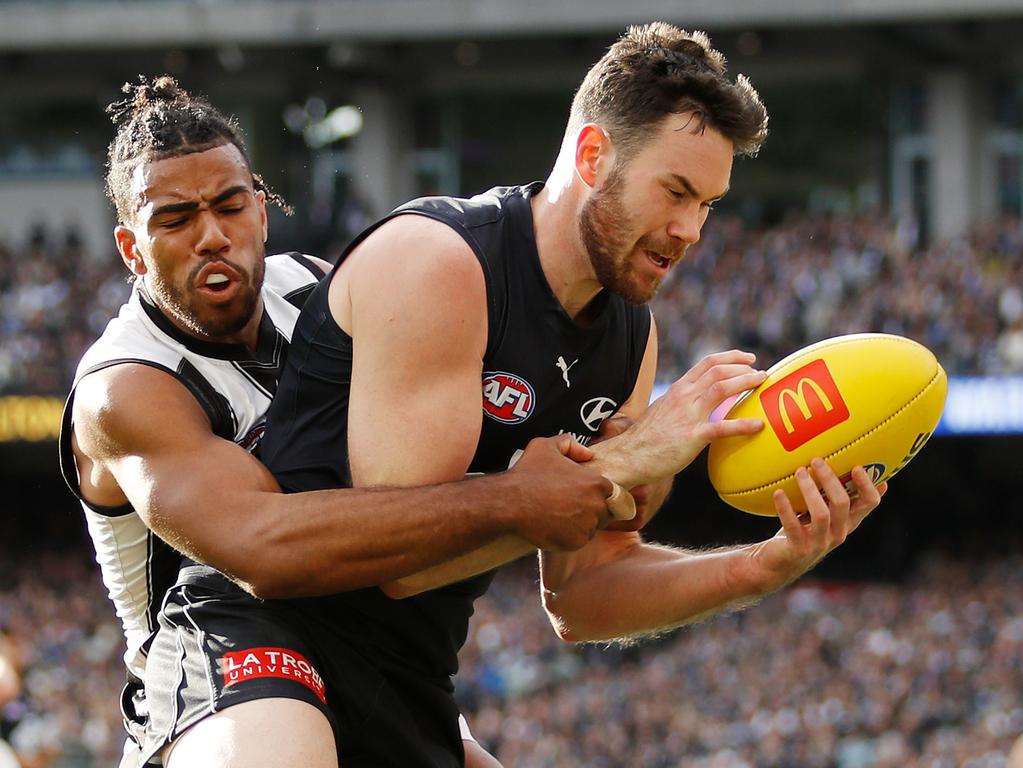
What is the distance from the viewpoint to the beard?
12.9 ft

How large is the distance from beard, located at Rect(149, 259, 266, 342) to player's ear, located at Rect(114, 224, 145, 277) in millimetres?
127

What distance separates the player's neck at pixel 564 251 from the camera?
149 inches

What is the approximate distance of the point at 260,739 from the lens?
3.46 meters

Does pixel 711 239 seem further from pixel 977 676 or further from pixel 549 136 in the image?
pixel 977 676

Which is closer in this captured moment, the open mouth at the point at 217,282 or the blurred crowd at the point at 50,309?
the open mouth at the point at 217,282

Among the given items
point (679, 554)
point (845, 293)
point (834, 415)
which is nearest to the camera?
point (834, 415)

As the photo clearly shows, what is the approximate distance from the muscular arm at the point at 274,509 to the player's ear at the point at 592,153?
2.30 feet

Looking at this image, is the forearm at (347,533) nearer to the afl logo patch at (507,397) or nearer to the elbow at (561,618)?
the afl logo patch at (507,397)

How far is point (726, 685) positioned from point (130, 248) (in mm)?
12697

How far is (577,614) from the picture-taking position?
446 centimetres

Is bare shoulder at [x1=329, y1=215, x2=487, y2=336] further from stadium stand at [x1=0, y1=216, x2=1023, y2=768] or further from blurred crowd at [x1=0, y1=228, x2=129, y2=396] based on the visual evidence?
blurred crowd at [x1=0, y1=228, x2=129, y2=396]

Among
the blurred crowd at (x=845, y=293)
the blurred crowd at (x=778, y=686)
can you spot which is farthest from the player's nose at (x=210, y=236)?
the blurred crowd at (x=845, y=293)

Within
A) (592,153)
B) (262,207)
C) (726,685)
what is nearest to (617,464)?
(592,153)

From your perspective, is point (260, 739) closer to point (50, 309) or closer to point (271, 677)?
point (271, 677)
